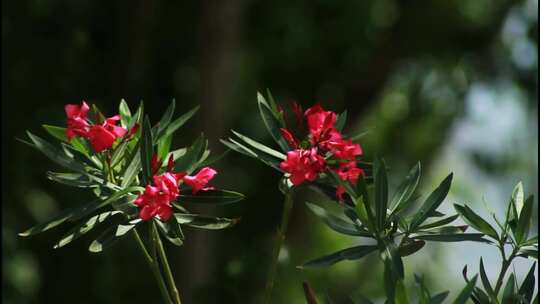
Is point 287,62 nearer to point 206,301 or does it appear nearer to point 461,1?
point 461,1

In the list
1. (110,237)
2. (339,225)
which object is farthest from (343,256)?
(110,237)

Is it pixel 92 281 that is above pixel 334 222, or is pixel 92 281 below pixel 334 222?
below

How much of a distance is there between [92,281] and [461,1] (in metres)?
2.40

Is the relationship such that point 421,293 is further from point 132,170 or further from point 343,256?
point 132,170

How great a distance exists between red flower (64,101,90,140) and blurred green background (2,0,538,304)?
3152 mm

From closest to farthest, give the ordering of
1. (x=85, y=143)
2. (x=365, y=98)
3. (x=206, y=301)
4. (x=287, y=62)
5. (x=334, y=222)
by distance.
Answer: (x=334, y=222) → (x=85, y=143) → (x=206, y=301) → (x=365, y=98) → (x=287, y=62)

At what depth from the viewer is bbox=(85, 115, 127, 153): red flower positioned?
1.08m

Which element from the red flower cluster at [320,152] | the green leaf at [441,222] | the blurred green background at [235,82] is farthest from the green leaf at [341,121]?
the blurred green background at [235,82]

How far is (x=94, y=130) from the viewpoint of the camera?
3.57 ft

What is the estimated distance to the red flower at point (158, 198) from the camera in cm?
103

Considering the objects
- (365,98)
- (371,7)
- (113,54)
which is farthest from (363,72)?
(113,54)

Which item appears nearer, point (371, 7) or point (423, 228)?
point (423, 228)

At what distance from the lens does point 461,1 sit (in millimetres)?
5402

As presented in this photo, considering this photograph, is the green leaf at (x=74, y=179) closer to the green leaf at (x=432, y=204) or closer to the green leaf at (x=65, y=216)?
the green leaf at (x=65, y=216)
